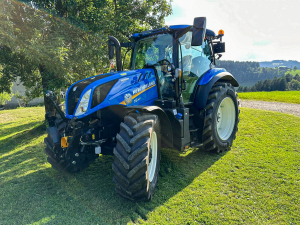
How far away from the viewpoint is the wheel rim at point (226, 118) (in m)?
5.20

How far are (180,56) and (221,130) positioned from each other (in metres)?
2.25

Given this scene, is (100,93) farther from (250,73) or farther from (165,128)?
(250,73)

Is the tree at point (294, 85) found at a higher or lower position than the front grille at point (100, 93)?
lower

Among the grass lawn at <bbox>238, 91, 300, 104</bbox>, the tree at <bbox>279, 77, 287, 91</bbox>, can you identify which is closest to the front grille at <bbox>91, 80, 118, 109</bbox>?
the grass lawn at <bbox>238, 91, 300, 104</bbox>

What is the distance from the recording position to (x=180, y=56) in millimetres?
3982

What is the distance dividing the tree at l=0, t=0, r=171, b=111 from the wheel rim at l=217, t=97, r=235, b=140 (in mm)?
4155

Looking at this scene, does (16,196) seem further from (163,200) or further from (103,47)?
(103,47)

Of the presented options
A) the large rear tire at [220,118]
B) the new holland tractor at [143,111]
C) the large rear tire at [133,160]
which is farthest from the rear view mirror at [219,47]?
the large rear tire at [133,160]

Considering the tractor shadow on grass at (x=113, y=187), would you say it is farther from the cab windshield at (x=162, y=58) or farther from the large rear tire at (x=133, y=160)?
the cab windshield at (x=162, y=58)

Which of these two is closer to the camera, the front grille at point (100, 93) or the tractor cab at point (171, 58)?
the front grille at point (100, 93)

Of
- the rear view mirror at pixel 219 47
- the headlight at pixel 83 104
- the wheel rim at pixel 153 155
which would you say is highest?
the rear view mirror at pixel 219 47

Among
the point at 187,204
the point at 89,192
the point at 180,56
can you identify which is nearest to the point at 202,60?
the point at 180,56

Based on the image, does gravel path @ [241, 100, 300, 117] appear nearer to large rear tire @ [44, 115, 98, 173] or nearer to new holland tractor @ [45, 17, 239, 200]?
new holland tractor @ [45, 17, 239, 200]

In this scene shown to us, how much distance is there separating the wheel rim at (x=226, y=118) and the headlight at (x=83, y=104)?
3268 mm
